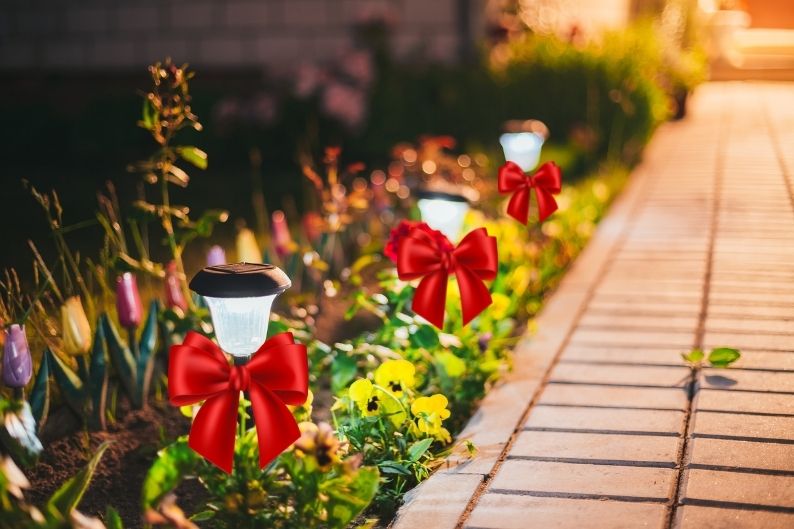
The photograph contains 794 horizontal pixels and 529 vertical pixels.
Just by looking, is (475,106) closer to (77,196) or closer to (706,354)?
(77,196)

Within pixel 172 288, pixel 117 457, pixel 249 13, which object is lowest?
pixel 117 457

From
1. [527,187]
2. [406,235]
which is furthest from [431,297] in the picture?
[527,187]

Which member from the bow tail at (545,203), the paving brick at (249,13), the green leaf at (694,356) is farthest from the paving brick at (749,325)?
the paving brick at (249,13)

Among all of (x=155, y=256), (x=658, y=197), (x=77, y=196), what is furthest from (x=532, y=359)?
(x=77, y=196)

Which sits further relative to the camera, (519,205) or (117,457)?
(519,205)

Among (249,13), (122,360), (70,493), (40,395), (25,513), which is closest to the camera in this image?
(25,513)

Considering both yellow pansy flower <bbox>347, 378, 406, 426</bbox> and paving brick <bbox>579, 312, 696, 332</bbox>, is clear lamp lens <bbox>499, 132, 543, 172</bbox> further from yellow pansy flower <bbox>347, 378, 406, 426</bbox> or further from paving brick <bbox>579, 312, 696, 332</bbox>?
yellow pansy flower <bbox>347, 378, 406, 426</bbox>

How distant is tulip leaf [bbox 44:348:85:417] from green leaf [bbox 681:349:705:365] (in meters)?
1.99

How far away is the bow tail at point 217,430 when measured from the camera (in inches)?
93.9

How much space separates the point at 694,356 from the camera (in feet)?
11.4

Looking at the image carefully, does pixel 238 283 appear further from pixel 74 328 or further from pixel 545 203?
pixel 545 203

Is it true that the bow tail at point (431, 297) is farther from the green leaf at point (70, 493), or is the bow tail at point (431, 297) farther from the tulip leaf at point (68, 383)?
the green leaf at point (70, 493)

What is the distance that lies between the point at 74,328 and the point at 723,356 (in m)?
2.11

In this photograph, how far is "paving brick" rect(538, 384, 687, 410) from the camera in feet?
10.5
